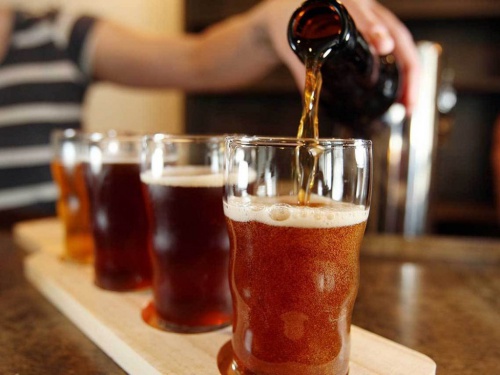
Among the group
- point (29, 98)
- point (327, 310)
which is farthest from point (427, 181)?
point (29, 98)

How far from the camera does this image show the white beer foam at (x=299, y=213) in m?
0.52

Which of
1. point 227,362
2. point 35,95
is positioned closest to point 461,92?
point 35,95

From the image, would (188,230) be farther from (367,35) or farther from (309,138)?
(367,35)

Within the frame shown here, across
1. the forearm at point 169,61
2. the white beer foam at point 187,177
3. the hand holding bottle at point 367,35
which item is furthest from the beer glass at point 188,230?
the forearm at point 169,61

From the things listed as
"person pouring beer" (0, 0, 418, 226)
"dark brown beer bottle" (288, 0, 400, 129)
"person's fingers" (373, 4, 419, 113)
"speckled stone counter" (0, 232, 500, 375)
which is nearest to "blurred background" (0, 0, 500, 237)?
"person pouring beer" (0, 0, 418, 226)

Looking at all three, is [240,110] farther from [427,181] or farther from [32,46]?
[427,181]

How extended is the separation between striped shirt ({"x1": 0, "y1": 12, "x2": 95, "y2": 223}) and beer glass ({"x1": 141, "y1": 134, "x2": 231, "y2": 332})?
1319 mm

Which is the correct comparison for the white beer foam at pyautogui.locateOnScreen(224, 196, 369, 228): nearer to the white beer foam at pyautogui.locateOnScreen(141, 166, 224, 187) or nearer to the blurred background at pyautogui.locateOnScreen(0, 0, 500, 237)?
the white beer foam at pyautogui.locateOnScreen(141, 166, 224, 187)

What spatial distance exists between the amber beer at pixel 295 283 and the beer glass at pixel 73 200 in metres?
0.63

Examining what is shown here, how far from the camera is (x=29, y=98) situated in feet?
6.45

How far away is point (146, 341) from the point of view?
→ 26.2 inches

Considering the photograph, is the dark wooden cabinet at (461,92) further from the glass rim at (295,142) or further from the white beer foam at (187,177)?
the glass rim at (295,142)

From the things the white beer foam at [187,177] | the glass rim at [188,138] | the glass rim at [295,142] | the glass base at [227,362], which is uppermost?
the glass rim at [295,142]

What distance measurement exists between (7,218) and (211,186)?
111cm
